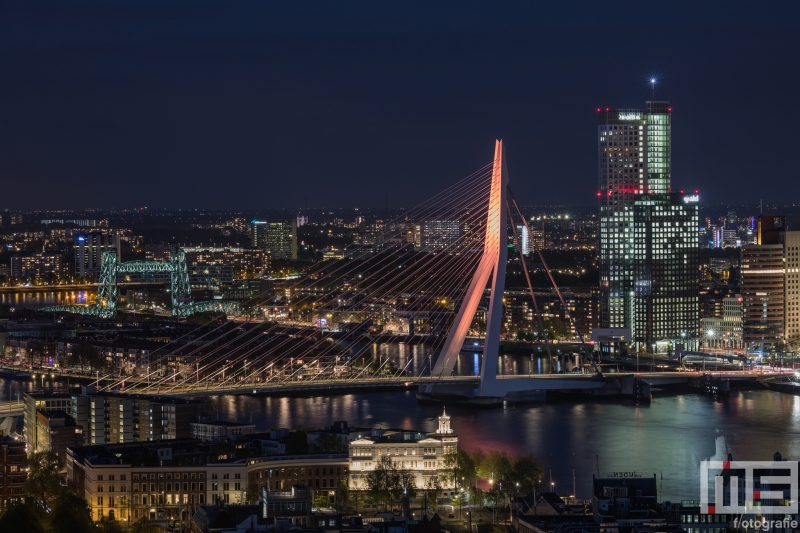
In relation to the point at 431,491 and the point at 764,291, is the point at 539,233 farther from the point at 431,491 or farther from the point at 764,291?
the point at 431,491

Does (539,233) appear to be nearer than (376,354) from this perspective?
No

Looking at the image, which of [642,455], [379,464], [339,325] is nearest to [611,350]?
[339,325]

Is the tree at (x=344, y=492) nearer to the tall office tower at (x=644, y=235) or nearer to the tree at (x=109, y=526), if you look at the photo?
the tree at (x=109, y=526)

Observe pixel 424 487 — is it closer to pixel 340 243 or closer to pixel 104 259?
pixel 104 259

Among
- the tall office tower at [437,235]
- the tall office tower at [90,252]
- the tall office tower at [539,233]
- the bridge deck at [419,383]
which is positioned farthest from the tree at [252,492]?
the tall office tower at [90,252]

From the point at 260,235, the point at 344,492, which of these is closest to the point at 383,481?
the point at 344,492
